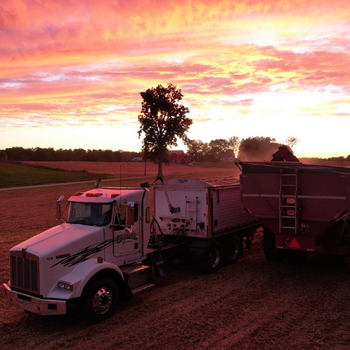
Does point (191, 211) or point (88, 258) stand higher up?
point (191, 211)

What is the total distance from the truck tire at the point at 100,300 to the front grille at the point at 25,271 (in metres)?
1.09

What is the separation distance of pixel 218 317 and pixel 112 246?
302 centimetres

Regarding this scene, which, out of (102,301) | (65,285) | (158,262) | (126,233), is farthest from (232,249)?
(65,285)

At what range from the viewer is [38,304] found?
7.52 metres

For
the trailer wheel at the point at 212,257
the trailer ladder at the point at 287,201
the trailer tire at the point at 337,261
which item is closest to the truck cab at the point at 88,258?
the trailer wheel at the point at 212,257

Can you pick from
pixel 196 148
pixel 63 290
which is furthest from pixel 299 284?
pixel 196 148

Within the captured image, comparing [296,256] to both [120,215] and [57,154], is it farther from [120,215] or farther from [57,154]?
[57,154]

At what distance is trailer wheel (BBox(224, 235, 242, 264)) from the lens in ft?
41.4

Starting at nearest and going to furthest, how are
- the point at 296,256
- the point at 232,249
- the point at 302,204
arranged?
1. the point at 302,204
2. the point at 296,256
3. the point at 232,249

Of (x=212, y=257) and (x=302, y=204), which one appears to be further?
(x=212, y=257)

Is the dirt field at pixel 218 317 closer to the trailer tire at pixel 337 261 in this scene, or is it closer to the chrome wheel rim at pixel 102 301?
the trailer tire at pixel 337 261

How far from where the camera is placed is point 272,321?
26.2ft

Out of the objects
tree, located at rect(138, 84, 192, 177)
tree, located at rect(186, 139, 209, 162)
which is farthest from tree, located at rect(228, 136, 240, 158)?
tree, located at rect(138, 84, 192, 177)

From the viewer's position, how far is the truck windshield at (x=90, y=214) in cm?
898
